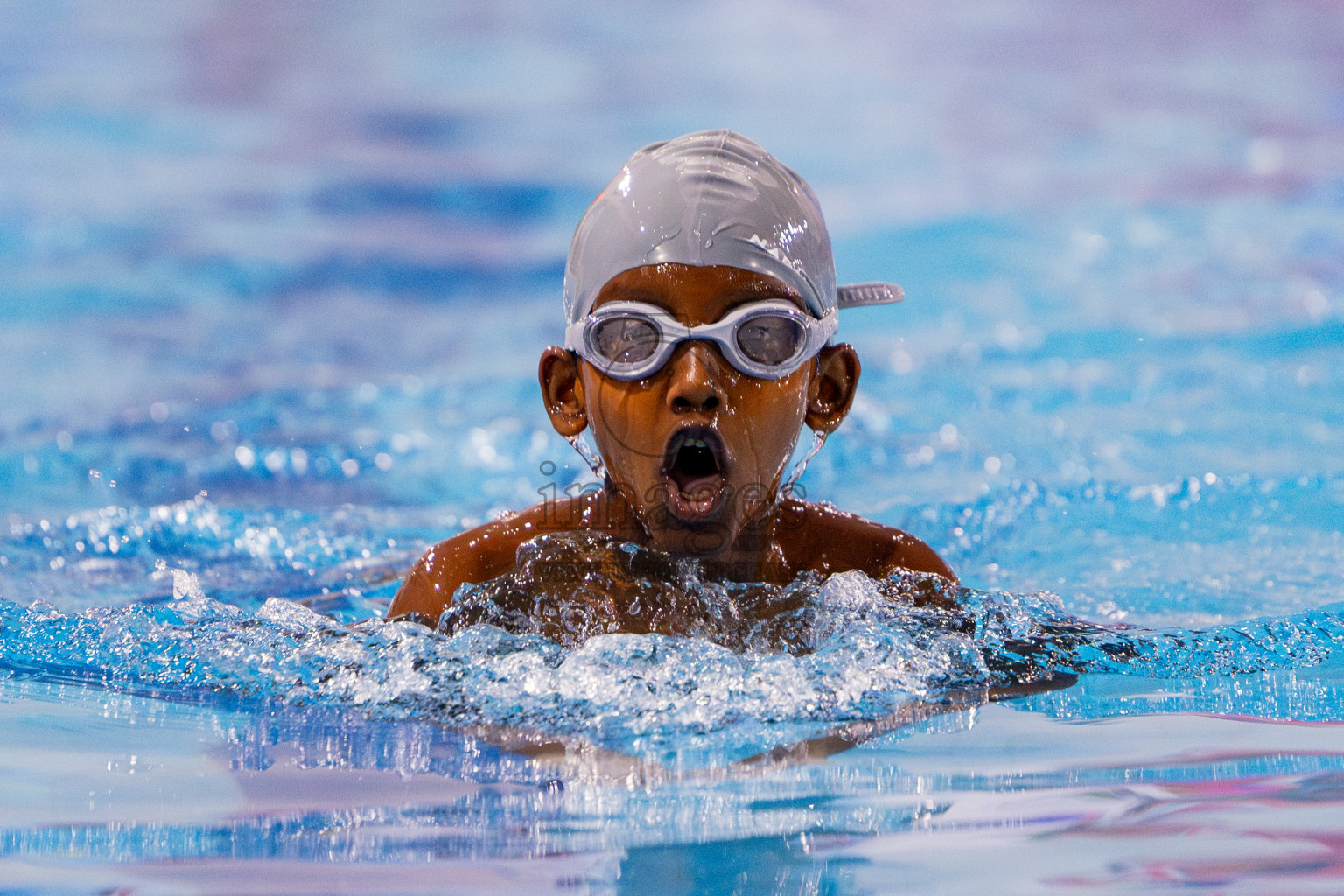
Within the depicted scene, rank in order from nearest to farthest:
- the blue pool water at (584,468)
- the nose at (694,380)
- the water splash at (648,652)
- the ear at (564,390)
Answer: the blue pool water at (584,468)
the water splash at (648,652)
the nose at (694,380)
the ear at (564,390)

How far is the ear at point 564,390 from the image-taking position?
2.46 metres

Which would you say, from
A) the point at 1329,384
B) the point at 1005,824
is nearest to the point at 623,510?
the point at 1005,824

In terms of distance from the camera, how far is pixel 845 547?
2.77 meters

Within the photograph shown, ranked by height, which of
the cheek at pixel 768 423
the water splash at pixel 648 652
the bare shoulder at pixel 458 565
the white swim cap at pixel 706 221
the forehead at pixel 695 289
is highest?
the white swim cap at pixel 706 221

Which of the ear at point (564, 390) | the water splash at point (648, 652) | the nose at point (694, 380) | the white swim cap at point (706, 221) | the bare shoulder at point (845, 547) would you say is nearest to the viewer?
the water splash at point (648, 652)

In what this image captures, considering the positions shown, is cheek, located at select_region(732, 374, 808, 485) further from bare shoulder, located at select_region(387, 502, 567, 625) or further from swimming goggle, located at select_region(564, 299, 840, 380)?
bare shoulder, located at select_region(387, 502, 567, 625)

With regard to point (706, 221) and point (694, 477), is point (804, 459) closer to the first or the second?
point (694, 477)

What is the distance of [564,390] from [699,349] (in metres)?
0.39

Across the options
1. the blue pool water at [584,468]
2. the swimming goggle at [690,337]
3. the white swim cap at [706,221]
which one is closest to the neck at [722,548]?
the blue pool water at [584,468]

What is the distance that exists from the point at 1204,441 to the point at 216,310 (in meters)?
5.70

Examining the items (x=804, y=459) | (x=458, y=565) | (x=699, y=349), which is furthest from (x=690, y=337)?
(x=458, y=565)

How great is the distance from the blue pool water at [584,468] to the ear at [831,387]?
31cm

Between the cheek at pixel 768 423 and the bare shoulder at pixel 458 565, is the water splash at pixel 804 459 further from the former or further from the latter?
the bare shoulder at pixel 458 565

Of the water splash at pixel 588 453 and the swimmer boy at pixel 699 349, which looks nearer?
the swimmer boy at pixel 699 349
